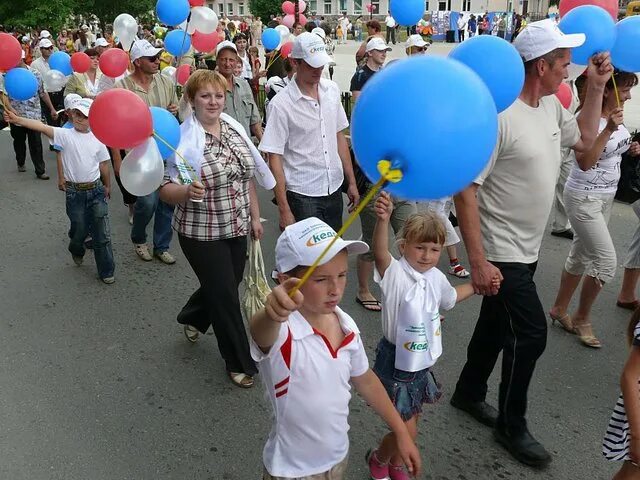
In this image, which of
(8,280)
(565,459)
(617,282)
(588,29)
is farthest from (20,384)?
(617,282)

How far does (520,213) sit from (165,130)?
2.04m

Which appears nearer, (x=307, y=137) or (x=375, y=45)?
(x=307, y=137)

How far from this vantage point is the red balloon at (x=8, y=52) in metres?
6.38

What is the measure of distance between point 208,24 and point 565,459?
5.63m

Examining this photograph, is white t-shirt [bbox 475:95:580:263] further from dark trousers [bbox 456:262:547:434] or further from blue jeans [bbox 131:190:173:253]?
blue jeans [bbox 131:190:173:253]

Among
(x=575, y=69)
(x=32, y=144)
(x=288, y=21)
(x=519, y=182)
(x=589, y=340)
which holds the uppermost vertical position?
(x=288, y=21)

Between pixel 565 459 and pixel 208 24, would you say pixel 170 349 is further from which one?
pixel 208 24

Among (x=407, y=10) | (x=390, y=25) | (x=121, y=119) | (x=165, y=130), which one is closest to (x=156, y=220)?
(x=165, y=130)

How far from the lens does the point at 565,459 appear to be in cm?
319

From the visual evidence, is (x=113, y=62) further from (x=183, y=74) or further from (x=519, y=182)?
(x=519, y=182)

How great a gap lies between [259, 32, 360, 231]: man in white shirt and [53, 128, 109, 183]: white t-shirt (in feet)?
6.74

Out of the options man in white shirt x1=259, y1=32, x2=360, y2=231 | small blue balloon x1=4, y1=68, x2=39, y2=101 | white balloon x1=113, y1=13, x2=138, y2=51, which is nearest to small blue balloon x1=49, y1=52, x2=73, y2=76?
white balloon x1=113, y1=13, x2=138, y2=51

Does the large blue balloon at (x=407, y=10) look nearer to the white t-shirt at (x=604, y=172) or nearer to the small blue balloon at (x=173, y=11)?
the small blue balloon at (x=173, y=11)

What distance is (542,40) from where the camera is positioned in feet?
9.37
